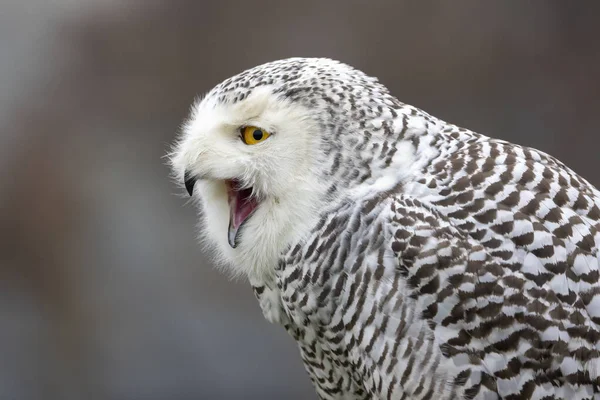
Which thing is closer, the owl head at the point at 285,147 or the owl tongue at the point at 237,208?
the owl head at the point at 285,147

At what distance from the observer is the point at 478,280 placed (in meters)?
1.60

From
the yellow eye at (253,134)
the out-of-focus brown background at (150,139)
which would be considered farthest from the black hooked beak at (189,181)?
the out-of-focus brown background at (150,139)

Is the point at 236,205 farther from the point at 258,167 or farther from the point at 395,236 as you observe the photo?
the point at 395,236

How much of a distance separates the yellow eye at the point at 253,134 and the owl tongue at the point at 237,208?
13 centimetres

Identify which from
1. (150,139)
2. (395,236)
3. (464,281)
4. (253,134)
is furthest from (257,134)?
(150,139)

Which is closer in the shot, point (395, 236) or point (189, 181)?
point (395, 236)

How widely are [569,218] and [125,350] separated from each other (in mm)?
3284

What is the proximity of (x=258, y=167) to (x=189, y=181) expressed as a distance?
22 centimetres

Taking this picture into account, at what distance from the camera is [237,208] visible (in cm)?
191

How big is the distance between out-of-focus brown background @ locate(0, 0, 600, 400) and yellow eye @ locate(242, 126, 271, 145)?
96.8 inches

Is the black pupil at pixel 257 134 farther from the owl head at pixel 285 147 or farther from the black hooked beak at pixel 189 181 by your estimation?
the black hooked beak at pixel 189 181

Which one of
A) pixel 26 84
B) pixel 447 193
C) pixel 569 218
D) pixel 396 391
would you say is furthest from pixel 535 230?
pixel 26 84

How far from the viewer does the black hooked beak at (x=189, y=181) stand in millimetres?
1868

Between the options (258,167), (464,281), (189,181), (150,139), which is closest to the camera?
(464,281)
